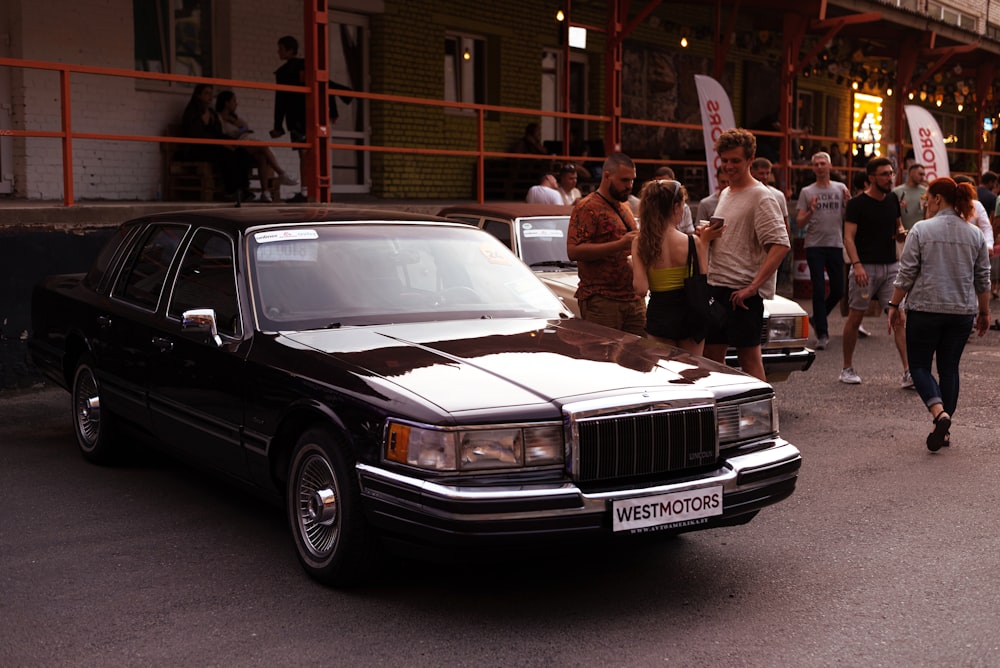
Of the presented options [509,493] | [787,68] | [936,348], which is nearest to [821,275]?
[936,348]

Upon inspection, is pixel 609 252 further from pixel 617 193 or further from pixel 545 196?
pixel 545 196

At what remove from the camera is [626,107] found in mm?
21188

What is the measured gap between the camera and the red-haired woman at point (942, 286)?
761 centimetres

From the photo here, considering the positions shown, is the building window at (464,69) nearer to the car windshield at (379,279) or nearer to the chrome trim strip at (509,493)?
the car windshield at (379,279)

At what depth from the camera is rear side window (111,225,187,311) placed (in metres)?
6.32

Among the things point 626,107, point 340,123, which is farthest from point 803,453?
point 626,107

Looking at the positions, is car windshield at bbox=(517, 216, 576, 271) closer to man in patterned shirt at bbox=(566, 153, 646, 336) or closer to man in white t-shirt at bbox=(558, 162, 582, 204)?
man in patterned shirt at bbox=(566, 153, 646, 336)

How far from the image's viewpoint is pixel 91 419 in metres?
6.95

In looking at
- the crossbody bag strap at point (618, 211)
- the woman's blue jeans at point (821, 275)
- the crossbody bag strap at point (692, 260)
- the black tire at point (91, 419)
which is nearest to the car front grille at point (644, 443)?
the crossbody bag strap at point (692, 260)

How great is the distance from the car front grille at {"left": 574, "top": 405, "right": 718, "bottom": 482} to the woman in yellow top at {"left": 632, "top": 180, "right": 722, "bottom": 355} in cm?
215

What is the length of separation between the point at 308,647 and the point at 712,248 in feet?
13.4

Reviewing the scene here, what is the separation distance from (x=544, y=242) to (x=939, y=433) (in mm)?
3504

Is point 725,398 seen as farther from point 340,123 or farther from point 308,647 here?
point 340,123

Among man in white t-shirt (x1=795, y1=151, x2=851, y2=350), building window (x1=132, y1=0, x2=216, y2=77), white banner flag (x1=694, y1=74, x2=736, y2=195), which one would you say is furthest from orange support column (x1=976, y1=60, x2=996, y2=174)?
building window (x1=132, y1=0, x2=216, y2=77)
